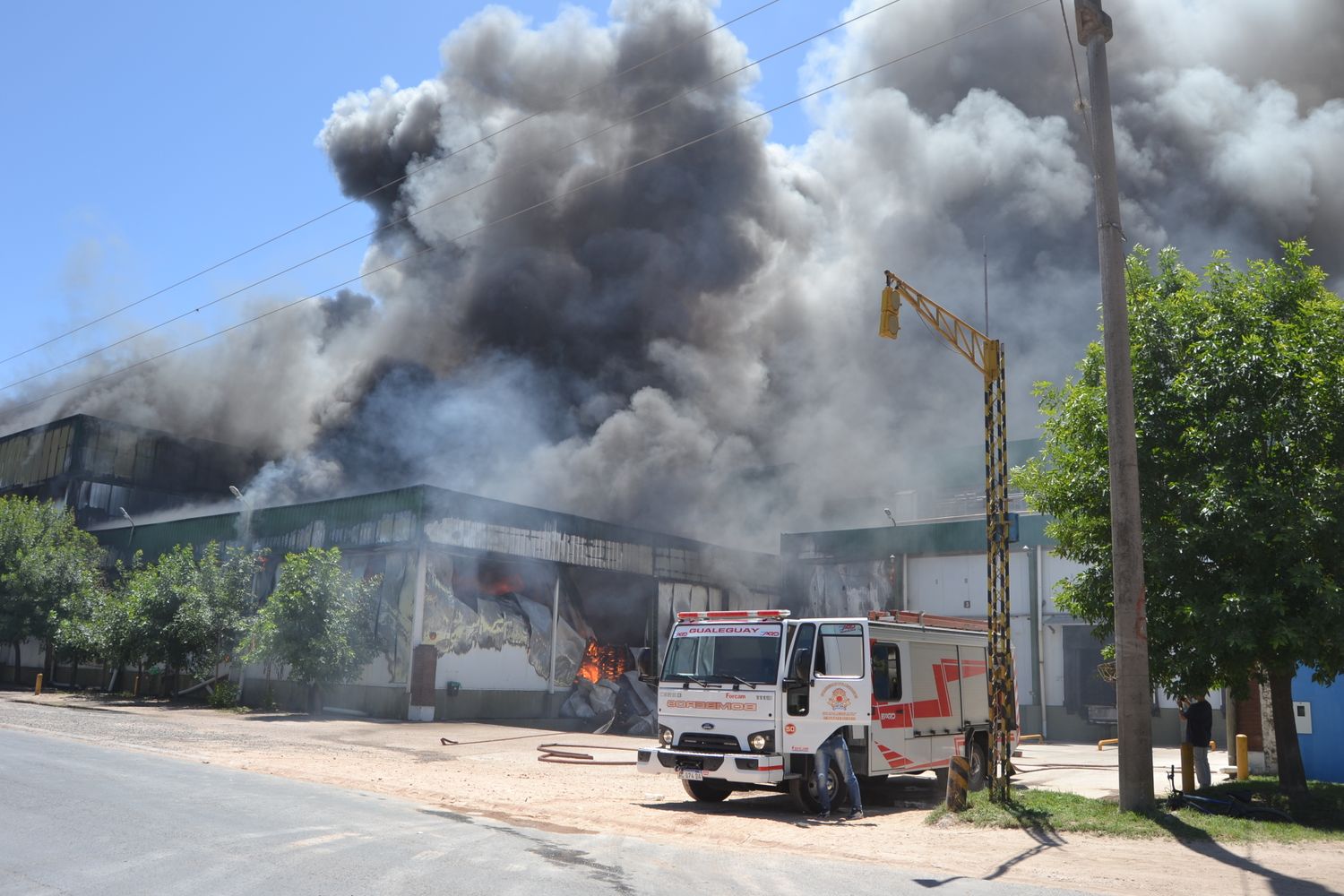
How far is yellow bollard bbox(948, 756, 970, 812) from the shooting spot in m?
10.8

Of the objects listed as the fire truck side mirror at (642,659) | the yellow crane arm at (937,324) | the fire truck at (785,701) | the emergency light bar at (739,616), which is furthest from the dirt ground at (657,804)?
the fire truck side mirror at (642,659)

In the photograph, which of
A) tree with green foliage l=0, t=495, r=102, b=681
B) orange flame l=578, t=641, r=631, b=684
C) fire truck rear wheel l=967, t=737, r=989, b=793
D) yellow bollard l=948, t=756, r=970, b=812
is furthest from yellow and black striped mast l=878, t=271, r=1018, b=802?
tree with green foliage l=0, t=495, r=102, b=681

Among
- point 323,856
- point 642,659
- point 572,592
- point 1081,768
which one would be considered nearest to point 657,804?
point 323,856

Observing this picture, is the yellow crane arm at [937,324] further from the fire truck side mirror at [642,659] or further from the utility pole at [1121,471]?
the fire truck side mirror at [642,659]

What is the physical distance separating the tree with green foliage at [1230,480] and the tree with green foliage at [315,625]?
62.3 feet

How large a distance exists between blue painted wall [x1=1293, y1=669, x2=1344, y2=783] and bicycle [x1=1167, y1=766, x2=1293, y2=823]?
4051 millimetres

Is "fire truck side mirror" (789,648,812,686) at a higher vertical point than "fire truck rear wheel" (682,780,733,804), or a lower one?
higher

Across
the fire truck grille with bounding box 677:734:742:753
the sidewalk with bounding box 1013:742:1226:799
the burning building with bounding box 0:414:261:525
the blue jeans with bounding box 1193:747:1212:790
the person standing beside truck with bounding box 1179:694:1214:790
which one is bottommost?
the sidewalk with bounding box 1013:742:1226:799

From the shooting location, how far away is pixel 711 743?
11266 mm

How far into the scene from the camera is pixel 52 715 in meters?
22.5

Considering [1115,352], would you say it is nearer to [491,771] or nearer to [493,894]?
[493,894]

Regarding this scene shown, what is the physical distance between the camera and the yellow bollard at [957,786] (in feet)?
35.3

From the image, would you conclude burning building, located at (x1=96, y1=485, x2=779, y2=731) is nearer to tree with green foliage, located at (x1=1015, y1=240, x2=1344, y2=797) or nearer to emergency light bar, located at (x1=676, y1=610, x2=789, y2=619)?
emergency light bar, located at (x1=676, y1=610, x2=789, y2=619)

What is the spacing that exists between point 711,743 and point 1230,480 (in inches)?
244
